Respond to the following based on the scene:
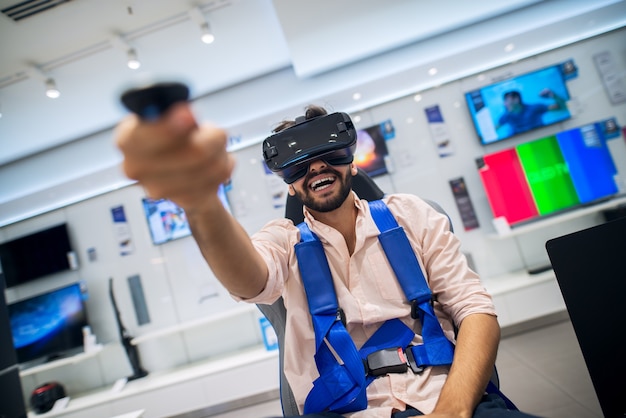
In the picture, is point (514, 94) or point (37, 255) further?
point (37, 255)

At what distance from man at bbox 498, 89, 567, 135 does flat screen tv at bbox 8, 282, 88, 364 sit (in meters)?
4.65

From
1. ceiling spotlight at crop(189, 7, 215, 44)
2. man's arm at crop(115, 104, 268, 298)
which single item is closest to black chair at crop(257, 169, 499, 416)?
man's arm at crop(115, 104, 268, 298)

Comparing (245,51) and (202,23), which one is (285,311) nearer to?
(202,23)

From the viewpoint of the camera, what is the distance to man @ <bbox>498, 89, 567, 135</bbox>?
11.0ft

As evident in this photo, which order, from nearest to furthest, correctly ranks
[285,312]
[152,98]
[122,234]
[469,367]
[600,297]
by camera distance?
[152,98] < [600,297] < [469,367] < [285,312] < [122,234]

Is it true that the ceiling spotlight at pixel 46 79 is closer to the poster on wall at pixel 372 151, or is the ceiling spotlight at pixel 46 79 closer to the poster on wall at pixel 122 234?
the poster on wall at pixel 122 234

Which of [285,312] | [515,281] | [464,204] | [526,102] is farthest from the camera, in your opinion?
[464,204]

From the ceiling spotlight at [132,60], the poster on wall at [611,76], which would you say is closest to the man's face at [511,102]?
the poster on wall at [611,76]

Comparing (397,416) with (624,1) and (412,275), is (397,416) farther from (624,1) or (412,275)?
(624,1)

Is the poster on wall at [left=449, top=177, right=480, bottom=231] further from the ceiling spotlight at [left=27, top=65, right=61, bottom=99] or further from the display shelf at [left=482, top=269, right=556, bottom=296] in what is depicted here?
the ceiling spotlight at [left=27, top=65, right=61, bottom=99]

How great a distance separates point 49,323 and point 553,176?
512 cm

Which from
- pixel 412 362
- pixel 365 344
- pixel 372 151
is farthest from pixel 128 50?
pixel 412 362

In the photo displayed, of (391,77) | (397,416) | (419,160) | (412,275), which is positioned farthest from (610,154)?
(397,416)

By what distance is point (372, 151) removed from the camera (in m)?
3.51
